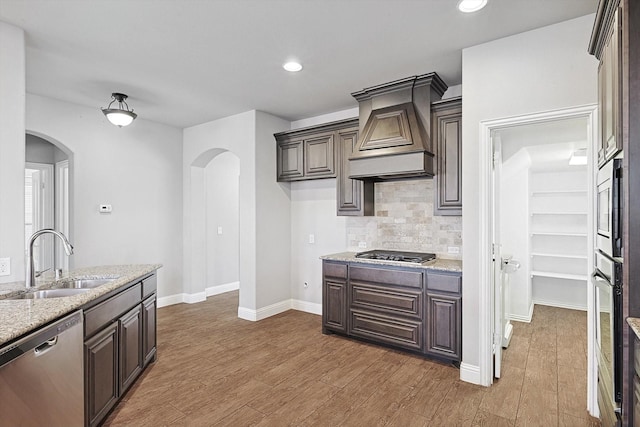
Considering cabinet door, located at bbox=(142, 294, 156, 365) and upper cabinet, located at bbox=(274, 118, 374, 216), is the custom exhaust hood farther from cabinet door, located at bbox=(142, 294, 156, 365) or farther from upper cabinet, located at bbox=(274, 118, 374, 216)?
cabinet door, located at bbox=(142, 294, 156, 365)

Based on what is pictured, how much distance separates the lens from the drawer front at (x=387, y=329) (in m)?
3.39

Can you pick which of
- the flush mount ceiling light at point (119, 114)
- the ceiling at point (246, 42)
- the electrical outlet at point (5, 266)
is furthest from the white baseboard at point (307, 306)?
the electrical outlet at point (5, 266)

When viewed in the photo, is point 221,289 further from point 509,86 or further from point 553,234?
point 553,234

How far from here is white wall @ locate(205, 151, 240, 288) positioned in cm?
606

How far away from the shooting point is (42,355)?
5.38ft

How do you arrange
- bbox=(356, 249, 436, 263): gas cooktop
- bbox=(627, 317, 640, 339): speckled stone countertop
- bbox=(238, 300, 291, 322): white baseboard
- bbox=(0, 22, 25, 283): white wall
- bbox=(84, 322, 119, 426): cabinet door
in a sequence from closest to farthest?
1. bbox=(627, 317, 640, 339): speckled stone countertop
2. bbox=(84, 322, 119, 426): cabinet door
3. bbox=(0, 22, 25, 283): white wall
4. bbox=(356, 249, 436, 263): gas cooktop
5. bbox=(238, 300, 291, 322): white baseboard

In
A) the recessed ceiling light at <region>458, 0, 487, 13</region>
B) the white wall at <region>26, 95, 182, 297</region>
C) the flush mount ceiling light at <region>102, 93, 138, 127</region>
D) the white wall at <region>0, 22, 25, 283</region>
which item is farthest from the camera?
the white wall at <region>26, 95, 182, 297</region>

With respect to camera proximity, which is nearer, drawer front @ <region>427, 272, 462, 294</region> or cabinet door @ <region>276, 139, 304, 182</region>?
drawer front @ <region>427, 272, 462, 294</region>

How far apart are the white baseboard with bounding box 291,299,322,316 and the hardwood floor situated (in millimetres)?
713

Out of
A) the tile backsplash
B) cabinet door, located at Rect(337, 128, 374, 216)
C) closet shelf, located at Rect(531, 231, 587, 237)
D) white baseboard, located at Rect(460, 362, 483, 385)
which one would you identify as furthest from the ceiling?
closet shelf, located at Rect(531, 231, 587, 237)

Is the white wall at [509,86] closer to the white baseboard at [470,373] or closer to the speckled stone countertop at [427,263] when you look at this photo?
the white baseboard at [470,373]

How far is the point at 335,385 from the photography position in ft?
9.45

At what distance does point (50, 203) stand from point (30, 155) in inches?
29.9

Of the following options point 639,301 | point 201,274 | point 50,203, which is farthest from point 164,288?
point 639,301
